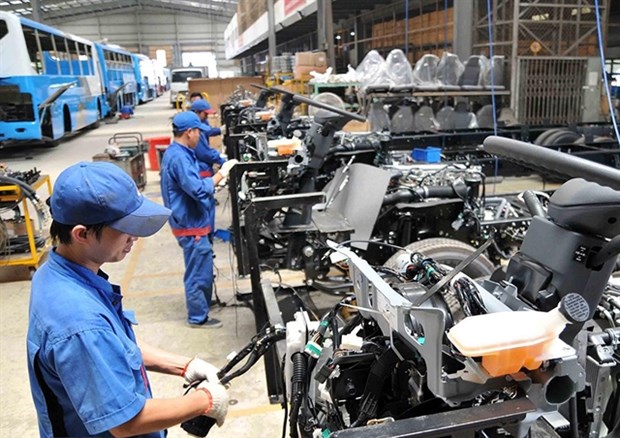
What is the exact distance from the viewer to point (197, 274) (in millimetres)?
4445

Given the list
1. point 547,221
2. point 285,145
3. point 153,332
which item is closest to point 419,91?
point 285,145

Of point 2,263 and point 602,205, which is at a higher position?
point 602,205

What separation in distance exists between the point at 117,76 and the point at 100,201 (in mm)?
25345

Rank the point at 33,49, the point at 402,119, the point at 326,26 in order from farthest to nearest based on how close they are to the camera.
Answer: the point at 326,26 → the point at 33,49 → the point at 402,119

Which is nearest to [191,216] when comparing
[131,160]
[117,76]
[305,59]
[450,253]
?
[450,253]

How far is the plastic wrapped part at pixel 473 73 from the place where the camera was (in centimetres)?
1038

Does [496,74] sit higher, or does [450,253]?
[496,74]

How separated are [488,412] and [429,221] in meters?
3.07

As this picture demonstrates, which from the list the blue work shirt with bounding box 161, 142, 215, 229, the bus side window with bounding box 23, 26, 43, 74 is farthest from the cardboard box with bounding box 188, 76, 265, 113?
the blue work shirt with bounding box 161, 142, 215, 229

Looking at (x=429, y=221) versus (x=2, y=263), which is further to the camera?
(x=2, y=263)

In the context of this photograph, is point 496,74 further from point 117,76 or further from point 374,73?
point 117,76

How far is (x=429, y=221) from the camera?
4277 mm

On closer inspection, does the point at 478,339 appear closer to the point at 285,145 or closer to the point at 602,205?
the point at 602,205

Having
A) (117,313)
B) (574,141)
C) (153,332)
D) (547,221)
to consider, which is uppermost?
(547,221)
